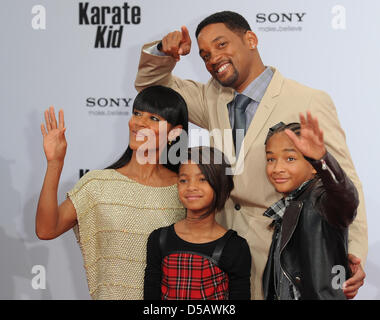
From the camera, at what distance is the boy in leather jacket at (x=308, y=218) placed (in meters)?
1.46

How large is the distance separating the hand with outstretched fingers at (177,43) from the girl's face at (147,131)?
28 centimetres

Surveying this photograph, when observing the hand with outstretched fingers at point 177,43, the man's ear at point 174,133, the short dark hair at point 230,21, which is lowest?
the man's ear at point 174,133

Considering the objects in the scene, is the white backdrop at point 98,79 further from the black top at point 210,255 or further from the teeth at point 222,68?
the black top at point 210,255

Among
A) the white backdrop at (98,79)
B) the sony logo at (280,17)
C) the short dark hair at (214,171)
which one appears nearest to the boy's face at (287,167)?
the short dark hair at (214,171)

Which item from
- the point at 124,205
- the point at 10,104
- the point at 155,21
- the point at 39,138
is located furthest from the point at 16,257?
the point at 155,21

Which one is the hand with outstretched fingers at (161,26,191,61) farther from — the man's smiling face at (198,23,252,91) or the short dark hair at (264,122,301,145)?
the short dark hair at (264,122,301,145)

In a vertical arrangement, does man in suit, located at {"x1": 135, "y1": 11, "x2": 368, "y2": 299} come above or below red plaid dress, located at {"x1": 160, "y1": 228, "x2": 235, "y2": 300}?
above

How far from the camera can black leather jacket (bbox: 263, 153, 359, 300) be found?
1.54 m

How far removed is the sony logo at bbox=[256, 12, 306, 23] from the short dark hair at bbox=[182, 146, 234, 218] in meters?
1.00

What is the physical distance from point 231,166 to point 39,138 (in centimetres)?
126

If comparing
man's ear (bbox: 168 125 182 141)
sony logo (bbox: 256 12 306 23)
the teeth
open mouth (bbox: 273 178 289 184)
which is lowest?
open mouth (bbox: 273 178 289 184)

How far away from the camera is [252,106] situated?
206cm

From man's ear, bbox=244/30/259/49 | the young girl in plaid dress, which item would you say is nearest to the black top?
the young girl in plaid dress

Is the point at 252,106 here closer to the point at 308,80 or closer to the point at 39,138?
the point at 308,80
